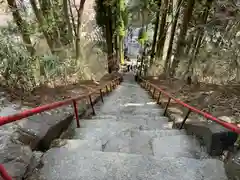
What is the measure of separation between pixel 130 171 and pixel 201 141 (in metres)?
1.09

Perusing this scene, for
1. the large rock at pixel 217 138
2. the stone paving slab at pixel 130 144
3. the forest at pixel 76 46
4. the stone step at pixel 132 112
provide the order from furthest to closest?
the stone step at pixel 132 112
the forest at pixel 76 46
the stone paving slab at pixel 130 144
the large rock at pixel 217 138

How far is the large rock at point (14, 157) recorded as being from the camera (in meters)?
1.80

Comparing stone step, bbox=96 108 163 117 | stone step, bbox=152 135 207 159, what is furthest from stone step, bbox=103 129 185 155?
stone step, bbox=96 108 163 117

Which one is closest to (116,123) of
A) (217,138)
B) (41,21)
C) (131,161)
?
(131,161)

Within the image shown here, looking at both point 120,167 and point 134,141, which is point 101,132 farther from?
point 120,167

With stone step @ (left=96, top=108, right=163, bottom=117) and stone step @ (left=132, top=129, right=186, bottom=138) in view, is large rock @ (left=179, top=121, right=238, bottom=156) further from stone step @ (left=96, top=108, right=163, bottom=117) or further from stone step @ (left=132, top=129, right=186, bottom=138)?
stone step @ (left=96, top=108, right=163, bottom=117)

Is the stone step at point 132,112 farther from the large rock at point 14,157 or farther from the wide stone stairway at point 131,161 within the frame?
the large rock at point 14,157

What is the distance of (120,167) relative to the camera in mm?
2002

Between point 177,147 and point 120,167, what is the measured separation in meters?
0.93

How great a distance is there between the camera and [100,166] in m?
2.01

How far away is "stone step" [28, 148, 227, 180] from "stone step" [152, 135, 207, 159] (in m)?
0.32

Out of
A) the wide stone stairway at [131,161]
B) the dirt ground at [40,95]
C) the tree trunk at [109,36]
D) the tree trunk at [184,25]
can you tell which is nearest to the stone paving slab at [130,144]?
the wide stone stairway at [131,161]

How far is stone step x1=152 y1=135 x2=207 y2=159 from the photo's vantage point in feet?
8.05

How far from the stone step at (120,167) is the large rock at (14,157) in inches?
5.0
